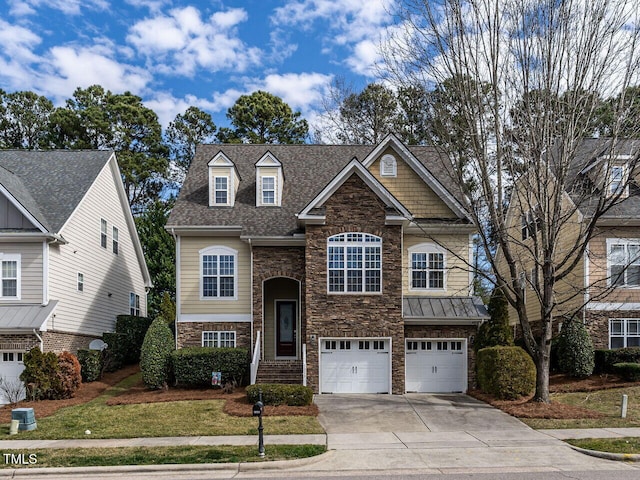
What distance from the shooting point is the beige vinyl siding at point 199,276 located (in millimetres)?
24453

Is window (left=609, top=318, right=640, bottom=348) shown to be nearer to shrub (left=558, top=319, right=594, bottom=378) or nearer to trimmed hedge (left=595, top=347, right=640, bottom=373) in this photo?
trimmed hedge (left=595, top=347, right=640, bottom=373)

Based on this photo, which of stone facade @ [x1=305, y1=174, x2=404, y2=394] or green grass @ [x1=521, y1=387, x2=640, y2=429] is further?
stone facade @ [x1=305, y1=174, x2=404, y2=394]

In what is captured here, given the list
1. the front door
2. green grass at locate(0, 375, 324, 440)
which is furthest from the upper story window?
Answer: green grass at locate(0, 375, 324, 440)

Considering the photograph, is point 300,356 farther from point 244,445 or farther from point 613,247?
point 613,247

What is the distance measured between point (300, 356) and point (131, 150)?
27.7m

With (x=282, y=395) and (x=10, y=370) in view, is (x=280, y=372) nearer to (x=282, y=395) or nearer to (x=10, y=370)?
(x=282, y=395)

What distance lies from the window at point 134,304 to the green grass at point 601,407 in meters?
20.2

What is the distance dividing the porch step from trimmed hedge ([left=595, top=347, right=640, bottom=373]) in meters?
10.7

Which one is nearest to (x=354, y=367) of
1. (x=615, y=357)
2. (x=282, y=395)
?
(x=282, y=395)

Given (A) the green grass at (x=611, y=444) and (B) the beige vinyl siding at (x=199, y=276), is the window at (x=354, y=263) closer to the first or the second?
(B) the beige vinyl siding at (x=199, y=276)

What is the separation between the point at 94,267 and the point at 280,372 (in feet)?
32.6

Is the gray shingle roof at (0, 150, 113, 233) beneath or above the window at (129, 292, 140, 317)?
above

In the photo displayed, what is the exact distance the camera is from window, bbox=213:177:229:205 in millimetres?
25766

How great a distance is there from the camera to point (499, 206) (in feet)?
62.7
